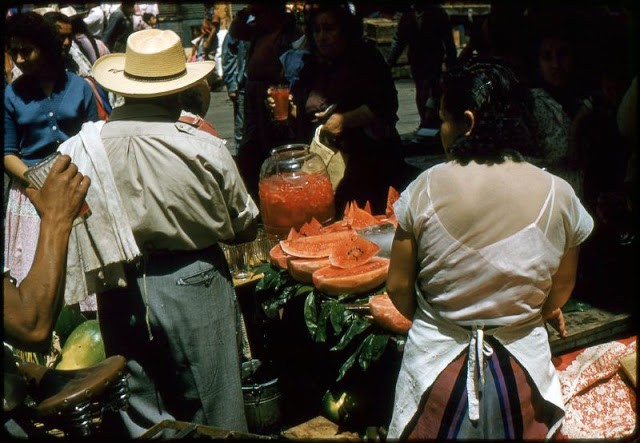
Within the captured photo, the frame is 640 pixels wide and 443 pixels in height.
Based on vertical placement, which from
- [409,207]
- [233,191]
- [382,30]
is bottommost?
[382,30]

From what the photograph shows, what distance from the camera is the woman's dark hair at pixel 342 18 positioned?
4.70m

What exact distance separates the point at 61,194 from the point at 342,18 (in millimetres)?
2956

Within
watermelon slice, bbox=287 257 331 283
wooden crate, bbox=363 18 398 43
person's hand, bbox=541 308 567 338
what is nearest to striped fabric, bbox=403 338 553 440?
person's hand, bbox=541 308 567 338

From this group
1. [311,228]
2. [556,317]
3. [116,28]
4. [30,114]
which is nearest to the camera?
[556,317]

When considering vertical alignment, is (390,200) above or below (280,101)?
below

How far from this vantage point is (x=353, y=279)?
3.55 metres

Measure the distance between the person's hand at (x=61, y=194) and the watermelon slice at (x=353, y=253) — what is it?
1693 mm

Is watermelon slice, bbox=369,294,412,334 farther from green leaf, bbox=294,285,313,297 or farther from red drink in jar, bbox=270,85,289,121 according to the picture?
red drink in jar, bbox=270,85,289,121

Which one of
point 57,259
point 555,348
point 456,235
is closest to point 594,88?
point 555,348

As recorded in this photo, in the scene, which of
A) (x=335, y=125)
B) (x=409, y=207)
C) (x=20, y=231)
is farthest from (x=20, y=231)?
(x=409, y=207)

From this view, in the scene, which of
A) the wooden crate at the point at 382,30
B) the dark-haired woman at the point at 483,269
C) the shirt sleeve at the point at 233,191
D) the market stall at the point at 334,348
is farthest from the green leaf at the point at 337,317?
the wooden crate at the point at 382,30

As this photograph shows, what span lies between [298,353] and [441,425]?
84.0 inches

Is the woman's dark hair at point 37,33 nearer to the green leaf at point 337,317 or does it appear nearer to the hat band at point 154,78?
the hat band at point 154,78

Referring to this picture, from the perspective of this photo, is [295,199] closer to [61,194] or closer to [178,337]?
[178,337]
